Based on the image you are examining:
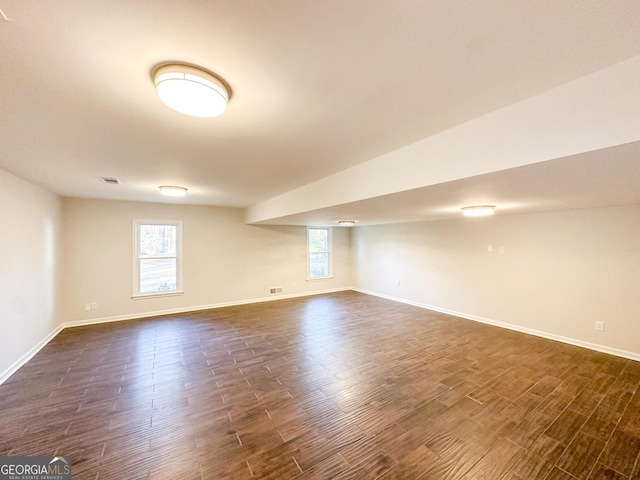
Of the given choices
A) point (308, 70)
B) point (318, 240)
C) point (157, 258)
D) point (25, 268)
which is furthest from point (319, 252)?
point (308, 70)

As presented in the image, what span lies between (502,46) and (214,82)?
4.38 feet

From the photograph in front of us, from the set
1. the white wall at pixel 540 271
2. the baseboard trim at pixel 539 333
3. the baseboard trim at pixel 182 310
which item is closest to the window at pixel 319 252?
the baseboard trim at pixel 182 310

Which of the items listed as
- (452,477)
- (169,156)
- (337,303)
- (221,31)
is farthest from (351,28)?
(337,303)

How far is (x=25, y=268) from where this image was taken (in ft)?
10.9

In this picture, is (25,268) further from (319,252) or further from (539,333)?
(539,333)

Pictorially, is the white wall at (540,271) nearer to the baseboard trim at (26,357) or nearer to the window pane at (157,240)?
the window pane at (157,240)

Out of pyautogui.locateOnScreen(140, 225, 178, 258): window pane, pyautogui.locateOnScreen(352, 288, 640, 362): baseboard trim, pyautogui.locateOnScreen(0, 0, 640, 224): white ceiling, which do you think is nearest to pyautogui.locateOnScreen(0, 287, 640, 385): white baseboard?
pyautogui.locateOnScreen(352, 288, 640, 362): baseboard trim

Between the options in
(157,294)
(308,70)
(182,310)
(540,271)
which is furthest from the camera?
(182,310)

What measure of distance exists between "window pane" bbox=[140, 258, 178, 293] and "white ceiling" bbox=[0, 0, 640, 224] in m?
3.53

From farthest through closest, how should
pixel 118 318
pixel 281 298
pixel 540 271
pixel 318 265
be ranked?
pixel 318 265, pixel 281 298, pixel 118 318, pixel 540 271

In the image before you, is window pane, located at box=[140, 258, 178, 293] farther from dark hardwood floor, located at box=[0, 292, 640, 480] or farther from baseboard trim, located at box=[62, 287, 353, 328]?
dark hardwood floor, located at box=[0, 292, 640, 480]

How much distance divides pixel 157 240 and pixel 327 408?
A: 5.12 metres

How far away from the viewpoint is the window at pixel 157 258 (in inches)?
210

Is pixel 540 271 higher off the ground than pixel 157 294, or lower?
higher
